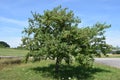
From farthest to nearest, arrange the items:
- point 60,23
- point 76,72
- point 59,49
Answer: point 76,72 → point 60,23 → point 59,49

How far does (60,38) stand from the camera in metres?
16.3

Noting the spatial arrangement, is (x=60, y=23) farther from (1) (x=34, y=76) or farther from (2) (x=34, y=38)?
(1) (x=34, y=76)

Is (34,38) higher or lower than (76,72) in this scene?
higher

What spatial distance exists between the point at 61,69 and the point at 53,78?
311 cm

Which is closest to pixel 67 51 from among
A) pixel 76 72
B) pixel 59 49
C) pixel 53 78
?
pixel 59 49

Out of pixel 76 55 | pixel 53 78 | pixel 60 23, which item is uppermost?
pixel 60 23

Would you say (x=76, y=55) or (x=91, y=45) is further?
(x=91, y=45)

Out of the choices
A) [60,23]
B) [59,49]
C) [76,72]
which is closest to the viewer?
[59,49]

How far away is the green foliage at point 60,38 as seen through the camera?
52.5ft

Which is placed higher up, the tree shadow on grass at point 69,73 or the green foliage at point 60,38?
the green foliage at point 60,38

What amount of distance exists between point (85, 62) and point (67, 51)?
102cm

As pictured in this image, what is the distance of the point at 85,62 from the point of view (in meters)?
16.1

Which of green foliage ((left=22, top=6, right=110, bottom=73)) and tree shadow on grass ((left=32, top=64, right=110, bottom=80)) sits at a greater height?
green foliage ((left=22, top=6, right=110, bottom=73))

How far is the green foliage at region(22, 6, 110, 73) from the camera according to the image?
16016 mm
